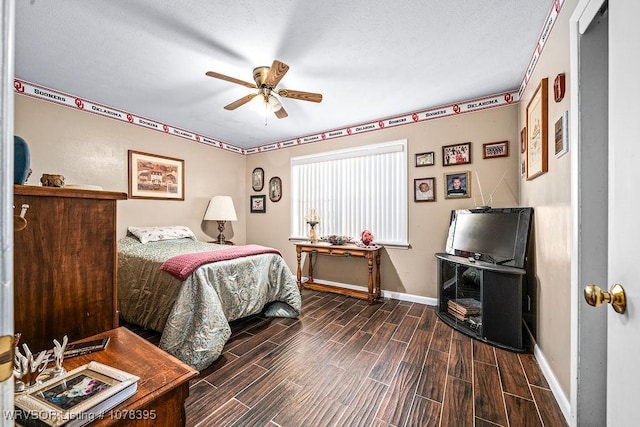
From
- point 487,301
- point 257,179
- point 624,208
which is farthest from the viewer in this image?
point 257,179

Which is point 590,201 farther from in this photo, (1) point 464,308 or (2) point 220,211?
(2) point 220,211

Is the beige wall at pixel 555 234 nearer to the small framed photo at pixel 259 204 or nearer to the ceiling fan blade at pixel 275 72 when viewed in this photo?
the ceiling fan blade at pixel 275 72

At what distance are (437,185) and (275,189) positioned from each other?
2693 millimetres

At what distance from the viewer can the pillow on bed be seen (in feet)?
10.5

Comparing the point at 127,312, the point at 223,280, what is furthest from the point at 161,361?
the point at 127,312

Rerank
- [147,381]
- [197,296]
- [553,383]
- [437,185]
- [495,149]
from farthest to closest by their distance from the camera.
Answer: [437,185] → [495,149] → [197,296] → [553,383] → [147,381]

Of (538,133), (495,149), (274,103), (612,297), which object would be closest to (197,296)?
(274,103)

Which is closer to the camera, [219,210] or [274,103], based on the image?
[274,103]

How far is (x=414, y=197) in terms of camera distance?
3.37m

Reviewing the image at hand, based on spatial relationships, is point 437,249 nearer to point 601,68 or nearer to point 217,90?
point 601,68

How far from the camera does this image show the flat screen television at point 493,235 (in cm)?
221

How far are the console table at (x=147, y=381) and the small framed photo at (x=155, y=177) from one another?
3008 millimetres

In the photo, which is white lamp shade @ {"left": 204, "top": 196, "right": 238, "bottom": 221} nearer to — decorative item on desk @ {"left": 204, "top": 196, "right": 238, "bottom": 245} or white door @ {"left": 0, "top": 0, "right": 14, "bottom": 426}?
decorative item on desk @ {"left": 204, "top": 196, "right": 238, "bottom": 245}

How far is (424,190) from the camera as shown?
329cm
